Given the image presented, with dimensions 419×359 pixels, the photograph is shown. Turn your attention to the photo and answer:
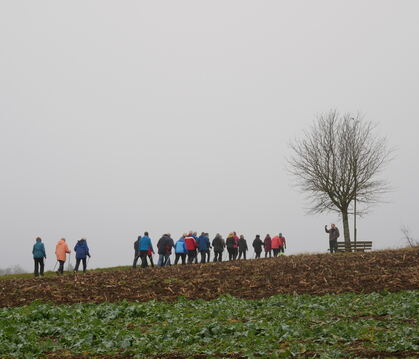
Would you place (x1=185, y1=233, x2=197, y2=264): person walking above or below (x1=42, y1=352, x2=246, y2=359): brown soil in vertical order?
above

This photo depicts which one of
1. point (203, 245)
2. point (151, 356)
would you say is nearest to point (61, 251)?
point (203, 245)

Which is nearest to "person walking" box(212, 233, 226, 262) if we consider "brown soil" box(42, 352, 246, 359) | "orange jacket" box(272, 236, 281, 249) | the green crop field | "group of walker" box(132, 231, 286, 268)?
"group of walker" box(132, 231, 286, 268)

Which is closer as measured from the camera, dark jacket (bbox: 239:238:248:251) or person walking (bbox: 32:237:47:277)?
person walking (bbox: 32:237:47:277)

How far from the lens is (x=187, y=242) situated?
30.2 m

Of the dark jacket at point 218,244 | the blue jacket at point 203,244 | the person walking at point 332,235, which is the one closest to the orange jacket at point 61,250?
the blue jacket at point 203,244

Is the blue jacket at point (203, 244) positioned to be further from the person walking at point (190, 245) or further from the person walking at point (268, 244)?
the person walking at point (268, 244)

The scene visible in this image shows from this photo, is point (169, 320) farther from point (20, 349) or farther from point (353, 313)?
point (353, 313)

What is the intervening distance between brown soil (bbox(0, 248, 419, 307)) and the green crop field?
128 cm

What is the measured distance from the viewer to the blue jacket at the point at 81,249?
25.6 metres

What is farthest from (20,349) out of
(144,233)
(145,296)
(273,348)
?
(144,233)

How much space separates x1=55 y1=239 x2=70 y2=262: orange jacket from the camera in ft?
83.8

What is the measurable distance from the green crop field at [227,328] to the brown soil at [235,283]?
4.19 feet

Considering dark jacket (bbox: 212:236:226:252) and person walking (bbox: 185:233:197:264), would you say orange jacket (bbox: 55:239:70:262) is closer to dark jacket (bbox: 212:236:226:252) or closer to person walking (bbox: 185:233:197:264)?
person walking (bbox: 185:233:197:264)

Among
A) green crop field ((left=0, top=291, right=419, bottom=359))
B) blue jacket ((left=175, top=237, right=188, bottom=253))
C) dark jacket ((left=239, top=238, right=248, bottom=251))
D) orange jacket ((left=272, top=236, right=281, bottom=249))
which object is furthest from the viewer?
orange jacket ((left=272, top=236, right=281, bottom=249))
